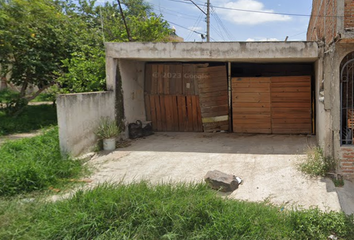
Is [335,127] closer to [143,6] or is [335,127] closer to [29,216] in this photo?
[29,216]

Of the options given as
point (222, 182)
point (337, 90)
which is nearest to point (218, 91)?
point (337, 90)

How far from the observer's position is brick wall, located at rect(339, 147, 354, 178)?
5.53 metres

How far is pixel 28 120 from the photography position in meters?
11.4

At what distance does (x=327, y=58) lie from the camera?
5742mm

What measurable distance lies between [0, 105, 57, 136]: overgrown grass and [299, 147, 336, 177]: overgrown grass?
8.38m

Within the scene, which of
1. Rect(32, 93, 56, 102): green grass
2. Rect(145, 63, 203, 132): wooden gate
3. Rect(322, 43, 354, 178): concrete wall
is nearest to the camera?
Rect(322, 43, 354, 178): concrete wall

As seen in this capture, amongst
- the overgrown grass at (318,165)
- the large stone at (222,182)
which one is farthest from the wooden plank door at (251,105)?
the large stone at (222,182)

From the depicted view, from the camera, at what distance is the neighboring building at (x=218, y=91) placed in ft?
21.9

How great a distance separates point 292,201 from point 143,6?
22.7m

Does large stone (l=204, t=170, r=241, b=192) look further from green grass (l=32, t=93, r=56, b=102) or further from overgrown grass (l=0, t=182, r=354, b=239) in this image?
green grass (l=32, t=93, r=56, b=102)

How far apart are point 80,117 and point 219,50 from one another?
4.14 metres

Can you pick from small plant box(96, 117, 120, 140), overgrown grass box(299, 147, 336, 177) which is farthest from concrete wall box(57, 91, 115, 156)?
overgrown grass box(299, 147, 336, 177)

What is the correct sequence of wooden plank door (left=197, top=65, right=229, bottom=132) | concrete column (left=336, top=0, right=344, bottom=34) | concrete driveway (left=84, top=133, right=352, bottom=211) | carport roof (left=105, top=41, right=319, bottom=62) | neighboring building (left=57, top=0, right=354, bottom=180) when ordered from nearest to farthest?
1. concrete driveway (left=84, top=133, right=352, bottom=211)
2. concrete column (left=336, top=0, right=344, bottom=34)
3. neighboring building (left=57, top=0, right=354, bottom=180)
4. carport roof (left=105, top=41, right=319, bottom=62)
5. wooden plank door (left=197, top=65, right=229, bottom=132)

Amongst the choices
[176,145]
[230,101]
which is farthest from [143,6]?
[176,145]
